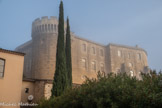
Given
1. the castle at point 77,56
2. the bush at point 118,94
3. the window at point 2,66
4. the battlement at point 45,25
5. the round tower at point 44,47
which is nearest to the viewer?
the bush at point 118,94

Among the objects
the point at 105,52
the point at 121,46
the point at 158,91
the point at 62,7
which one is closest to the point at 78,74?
the point at 105,52

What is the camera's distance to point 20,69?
14.7 m

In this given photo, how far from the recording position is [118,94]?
25.2 feet

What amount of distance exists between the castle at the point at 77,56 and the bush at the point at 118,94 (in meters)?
18.9

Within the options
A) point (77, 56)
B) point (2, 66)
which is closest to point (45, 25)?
point (77, 56)

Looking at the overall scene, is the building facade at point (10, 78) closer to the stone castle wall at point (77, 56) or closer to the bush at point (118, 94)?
Result: the bush at point (118, 94)

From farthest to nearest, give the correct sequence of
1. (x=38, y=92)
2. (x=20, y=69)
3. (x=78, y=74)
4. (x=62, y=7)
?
1. (x=78, y=74)
2. (x=62, y=7)
3. (x=38, y=92)
4. (x=20, y=69)

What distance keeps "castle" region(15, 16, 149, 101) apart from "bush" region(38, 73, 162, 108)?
18.9 m

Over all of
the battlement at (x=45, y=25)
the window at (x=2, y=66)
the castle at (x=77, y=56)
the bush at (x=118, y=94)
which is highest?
the battlement at (x=45, y=25)

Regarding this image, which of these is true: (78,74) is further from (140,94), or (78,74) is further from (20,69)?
(140,94)

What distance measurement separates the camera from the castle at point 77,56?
32812 mm

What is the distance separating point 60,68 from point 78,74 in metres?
22.0

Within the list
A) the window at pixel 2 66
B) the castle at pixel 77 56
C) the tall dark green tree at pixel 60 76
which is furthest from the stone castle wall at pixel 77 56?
the tall dark green tree at pixel 60 76

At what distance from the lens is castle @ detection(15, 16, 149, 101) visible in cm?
3281
